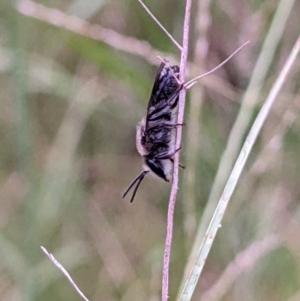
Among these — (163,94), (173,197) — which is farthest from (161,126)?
(173,197)

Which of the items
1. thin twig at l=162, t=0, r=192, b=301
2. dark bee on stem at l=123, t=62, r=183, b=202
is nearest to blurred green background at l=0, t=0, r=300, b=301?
dark bee on stem at l=123, t=62, r=183, b=202

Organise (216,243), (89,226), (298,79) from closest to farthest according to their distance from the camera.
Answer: (298,79) → (216,243) → (89,226)

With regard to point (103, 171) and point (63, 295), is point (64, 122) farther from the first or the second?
point (63, 295)

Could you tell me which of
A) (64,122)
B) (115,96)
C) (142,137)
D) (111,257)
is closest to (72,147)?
(64,122)

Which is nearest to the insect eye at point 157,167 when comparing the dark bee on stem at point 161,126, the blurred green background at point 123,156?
the dark bee on stem at point 161,126

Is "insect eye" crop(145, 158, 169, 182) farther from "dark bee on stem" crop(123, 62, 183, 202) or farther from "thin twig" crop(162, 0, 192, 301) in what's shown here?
"thin twig" crop(162, 0, 192, 301)

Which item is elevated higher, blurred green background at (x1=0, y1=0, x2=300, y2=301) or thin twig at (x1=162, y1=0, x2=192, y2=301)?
thin twig at (x1=162, y1=0, x2=192, y2=301)

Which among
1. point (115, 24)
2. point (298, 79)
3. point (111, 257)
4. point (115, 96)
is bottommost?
point (111, 257)
